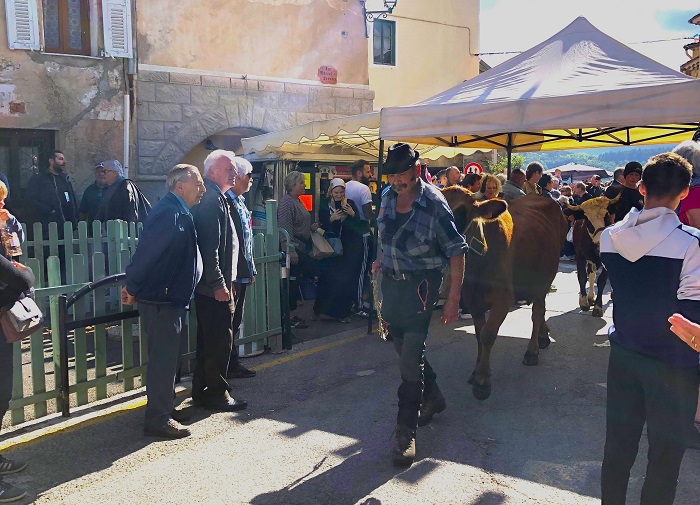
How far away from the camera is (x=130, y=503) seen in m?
3.93

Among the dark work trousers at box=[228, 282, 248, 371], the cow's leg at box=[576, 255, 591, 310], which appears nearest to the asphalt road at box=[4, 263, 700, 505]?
the dark work trousers at box=[228, 282, 248, 371]

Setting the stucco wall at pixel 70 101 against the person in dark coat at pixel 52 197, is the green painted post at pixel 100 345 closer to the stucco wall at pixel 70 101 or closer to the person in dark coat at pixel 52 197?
the person in dark coat at pixel 52 197

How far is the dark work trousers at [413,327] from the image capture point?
4547mm

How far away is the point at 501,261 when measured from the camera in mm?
6035

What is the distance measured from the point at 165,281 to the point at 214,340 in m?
0.92

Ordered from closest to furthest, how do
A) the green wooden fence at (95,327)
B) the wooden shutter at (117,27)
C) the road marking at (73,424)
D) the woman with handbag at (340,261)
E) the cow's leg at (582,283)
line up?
→ the road marking at (73,424) < the green wooden fence at (95,327) < the woman with handbag at (340,261) < the cow's leg at (582,283) < the wooden shutter at (117,27)

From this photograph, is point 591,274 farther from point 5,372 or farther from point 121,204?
point 5,372

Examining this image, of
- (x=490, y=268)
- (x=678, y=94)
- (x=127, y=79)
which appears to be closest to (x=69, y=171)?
(x=127, y=79)

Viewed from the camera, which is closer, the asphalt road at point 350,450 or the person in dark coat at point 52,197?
the asphalt road at point 350,450


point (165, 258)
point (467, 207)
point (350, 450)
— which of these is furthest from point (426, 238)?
point (165, 258)

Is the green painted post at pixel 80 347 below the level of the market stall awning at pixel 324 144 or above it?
below

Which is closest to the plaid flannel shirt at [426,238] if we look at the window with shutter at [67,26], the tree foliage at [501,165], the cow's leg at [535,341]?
the cow's leg at [535,341]

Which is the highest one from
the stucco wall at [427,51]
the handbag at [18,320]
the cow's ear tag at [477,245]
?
the stucco wall at [427,51]

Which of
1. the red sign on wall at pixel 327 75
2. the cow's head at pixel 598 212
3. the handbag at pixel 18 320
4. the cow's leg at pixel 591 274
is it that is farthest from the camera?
the red sign on wall at pixel 327 75
